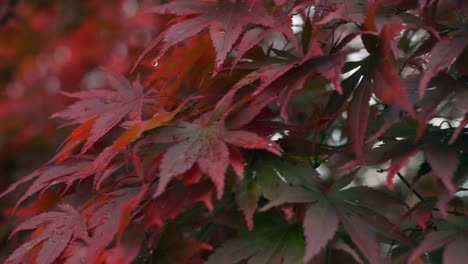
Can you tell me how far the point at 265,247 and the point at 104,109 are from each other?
0.30 m

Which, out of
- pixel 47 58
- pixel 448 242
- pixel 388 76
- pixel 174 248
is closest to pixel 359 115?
pixel 388 76

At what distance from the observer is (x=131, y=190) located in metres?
0.86

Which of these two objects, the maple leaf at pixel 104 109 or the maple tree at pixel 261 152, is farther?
the maple leaf at pixel 104 109

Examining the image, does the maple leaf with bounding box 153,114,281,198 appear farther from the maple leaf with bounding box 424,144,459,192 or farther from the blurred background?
the blurred background

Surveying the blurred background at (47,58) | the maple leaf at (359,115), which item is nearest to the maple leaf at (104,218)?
the maple leaf at (359,115)

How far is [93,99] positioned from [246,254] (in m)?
0.34

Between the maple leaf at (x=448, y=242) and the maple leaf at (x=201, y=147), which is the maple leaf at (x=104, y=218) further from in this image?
the maple leaf at (x=448, y=242)

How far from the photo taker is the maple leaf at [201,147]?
2.50ft

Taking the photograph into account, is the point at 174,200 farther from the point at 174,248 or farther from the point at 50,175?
the point at 50,175

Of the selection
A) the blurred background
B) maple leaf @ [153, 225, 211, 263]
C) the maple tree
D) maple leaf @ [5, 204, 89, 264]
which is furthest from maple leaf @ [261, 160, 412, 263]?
the blurred background

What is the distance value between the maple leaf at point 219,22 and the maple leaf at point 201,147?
81 mm

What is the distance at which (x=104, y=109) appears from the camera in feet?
3.10

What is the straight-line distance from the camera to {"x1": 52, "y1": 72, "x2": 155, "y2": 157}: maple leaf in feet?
2.94

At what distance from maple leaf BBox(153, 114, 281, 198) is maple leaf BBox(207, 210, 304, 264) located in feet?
0.41
